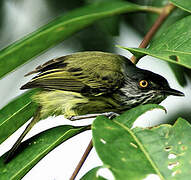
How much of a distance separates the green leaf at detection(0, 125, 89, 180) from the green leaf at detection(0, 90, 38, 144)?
193mm

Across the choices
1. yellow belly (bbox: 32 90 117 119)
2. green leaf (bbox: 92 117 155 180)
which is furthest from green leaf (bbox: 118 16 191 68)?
yellow belly (bbox: 32 90 117 119)

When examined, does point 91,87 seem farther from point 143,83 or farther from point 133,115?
point 133,115

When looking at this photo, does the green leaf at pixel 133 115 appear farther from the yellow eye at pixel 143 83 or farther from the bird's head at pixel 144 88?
the yellow eye at pixel 143 83

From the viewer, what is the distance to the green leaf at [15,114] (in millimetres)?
2717

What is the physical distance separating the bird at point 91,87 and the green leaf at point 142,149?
731 mm

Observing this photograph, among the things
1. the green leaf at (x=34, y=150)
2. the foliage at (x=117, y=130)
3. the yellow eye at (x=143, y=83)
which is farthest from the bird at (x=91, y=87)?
the green leaf at (x=34, y=150)

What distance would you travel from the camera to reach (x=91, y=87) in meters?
2.96

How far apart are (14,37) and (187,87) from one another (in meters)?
1.96

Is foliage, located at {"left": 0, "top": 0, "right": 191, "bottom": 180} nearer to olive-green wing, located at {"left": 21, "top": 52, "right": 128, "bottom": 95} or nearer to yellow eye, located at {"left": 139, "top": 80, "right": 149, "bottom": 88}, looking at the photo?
olive-green wing, located at {"left": 21, "top": 52, "right": 128, "bottom": 95}

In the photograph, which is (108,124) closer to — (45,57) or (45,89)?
(45,89)

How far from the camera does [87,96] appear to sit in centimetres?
302

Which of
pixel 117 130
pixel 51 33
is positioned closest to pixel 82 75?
pixel 51 33

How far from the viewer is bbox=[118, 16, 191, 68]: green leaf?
2.14 meters

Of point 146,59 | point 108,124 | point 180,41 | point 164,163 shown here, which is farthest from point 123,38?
point 164,163
